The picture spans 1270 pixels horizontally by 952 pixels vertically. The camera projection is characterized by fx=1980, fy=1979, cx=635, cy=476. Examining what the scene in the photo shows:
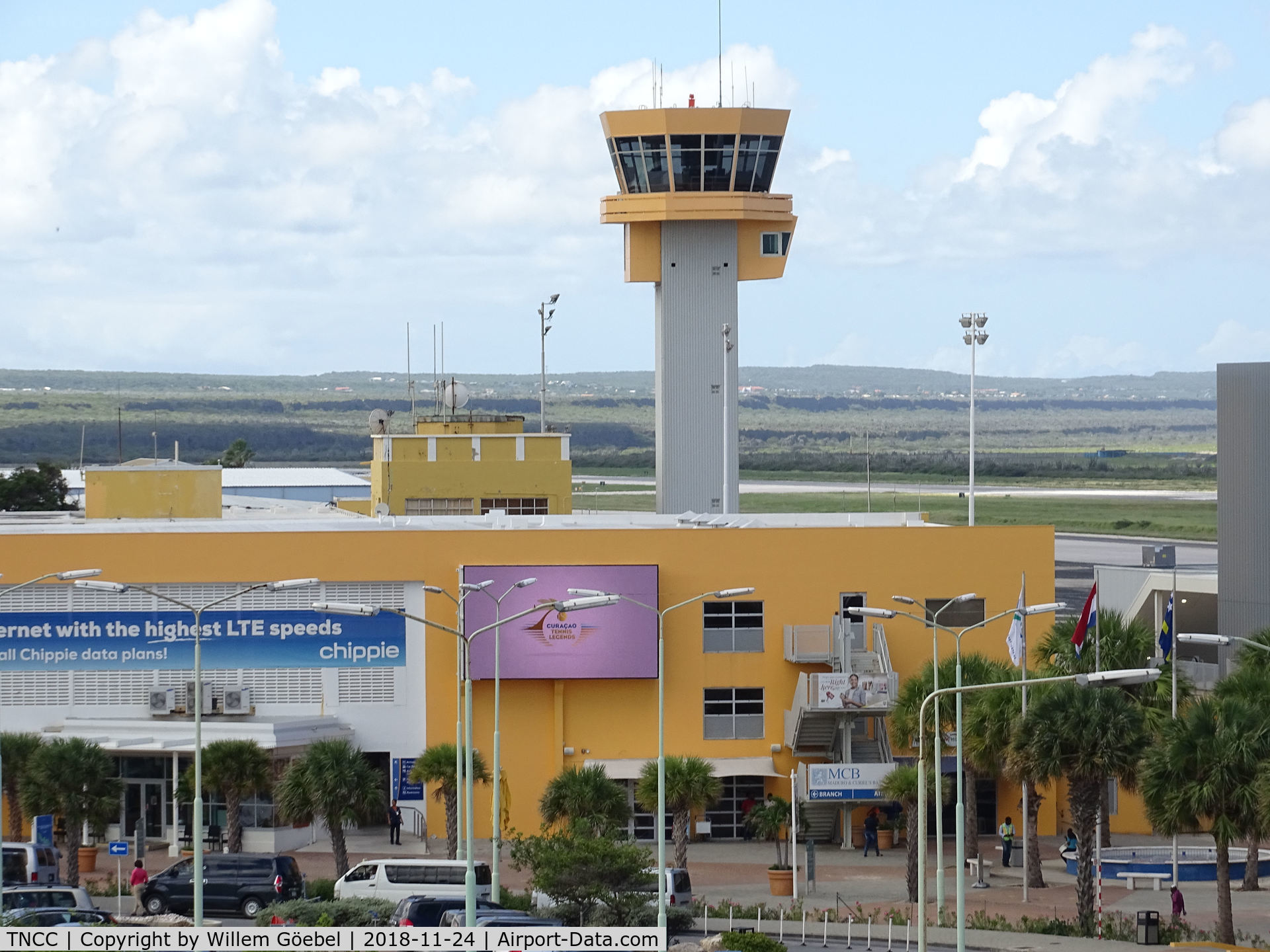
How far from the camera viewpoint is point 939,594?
5531 centimetres

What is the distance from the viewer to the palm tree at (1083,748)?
40250mm

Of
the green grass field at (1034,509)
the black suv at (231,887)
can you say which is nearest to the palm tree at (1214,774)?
the black suv at (231,887)

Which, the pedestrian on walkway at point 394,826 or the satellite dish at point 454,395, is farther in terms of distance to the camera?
the satellite dish at point 454,395

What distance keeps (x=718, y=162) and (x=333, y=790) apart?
3342cm

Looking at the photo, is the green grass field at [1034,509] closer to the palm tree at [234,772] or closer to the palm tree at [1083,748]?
the palm tree at [234,772]

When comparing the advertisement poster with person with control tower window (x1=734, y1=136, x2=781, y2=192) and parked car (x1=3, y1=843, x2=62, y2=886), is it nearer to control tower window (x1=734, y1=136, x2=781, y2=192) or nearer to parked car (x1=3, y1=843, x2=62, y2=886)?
parked car (x1=3, y1=843, x2=62, y2=886)

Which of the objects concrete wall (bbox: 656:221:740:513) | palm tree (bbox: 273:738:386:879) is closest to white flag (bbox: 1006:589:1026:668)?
palm tree (bbox: 273:738:386:879)

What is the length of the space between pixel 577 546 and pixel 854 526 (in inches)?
308

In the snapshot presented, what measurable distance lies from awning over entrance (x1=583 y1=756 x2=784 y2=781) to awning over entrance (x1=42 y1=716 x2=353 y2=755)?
7286mm

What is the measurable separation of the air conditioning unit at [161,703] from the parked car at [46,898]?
46.1 ft

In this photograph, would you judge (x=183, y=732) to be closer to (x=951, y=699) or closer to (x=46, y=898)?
(x=46, y=898)

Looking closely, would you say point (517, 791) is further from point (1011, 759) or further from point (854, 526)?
point (1011, 759)

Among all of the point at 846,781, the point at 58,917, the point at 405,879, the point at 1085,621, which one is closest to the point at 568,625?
the point at 846,781

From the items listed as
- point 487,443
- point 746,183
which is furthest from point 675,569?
point 487,443
